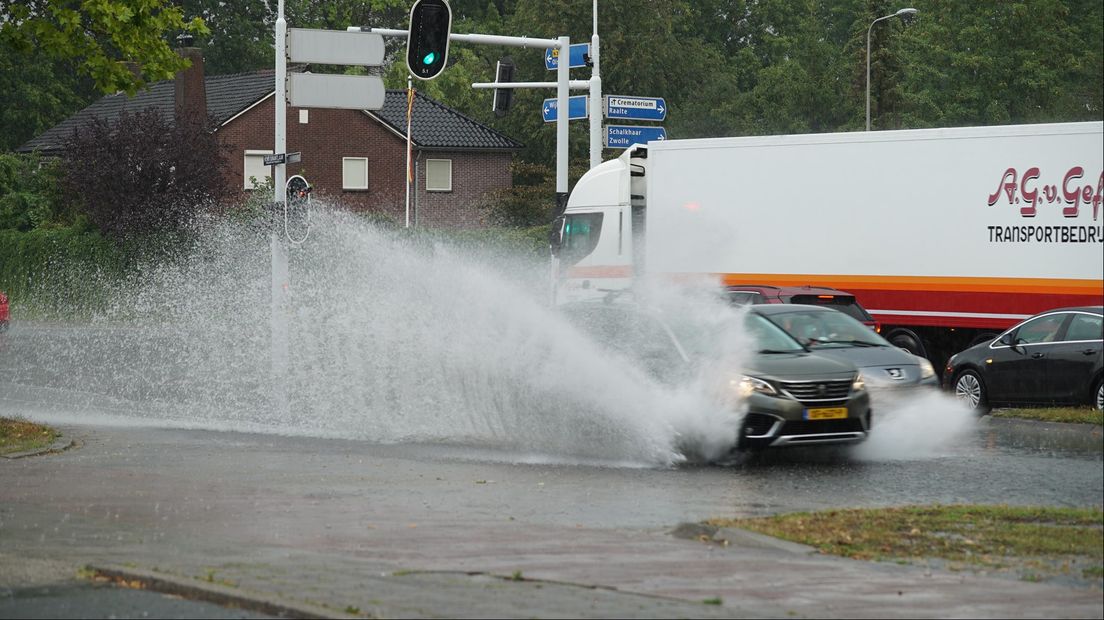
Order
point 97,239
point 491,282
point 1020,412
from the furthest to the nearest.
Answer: point 97,239, point 1020,412, point 491,282

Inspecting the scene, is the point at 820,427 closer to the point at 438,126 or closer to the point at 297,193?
the point at 297,193

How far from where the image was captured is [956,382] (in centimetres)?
2150

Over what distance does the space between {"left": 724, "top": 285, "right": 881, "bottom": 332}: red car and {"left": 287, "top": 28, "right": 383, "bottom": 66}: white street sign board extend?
6338 millimetres

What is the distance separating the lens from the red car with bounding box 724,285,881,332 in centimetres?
2356

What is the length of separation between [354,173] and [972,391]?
4534 cm

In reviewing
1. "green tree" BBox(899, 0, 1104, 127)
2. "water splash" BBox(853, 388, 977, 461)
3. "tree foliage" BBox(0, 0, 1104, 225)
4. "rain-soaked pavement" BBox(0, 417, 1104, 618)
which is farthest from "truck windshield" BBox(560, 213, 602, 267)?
"tree foliage" BBox(0, 0, 1104, 225)

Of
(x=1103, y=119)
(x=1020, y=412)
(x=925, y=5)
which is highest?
(x=925, y=5)

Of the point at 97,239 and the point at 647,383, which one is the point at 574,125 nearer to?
Answer: the point at 97,239

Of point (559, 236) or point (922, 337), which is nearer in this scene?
point (922, 337)

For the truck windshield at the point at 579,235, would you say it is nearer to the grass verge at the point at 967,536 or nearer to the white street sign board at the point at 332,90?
the white street sign board at the point at 332,90

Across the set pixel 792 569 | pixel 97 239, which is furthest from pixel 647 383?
pixel 97 239

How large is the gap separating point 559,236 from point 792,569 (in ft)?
63.5

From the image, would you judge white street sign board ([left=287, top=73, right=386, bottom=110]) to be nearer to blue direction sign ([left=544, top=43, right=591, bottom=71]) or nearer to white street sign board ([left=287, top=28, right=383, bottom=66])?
white street sign board ([left=287, top=28, right=383, bottom=66])

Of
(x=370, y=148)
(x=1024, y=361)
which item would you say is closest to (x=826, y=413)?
(x=1024, y=361)
